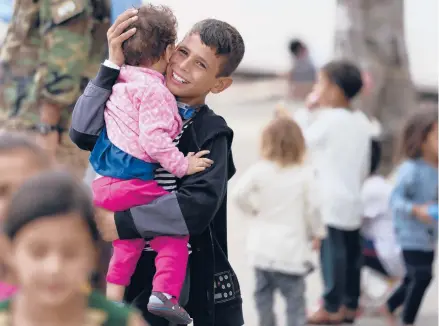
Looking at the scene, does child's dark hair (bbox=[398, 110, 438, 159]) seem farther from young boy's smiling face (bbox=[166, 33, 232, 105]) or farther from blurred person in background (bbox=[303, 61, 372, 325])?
young boy's smiling face (bbox=[166, 33, 232, 105])

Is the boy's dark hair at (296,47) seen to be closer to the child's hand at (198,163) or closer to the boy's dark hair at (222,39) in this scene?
the boy's dark hair at (222,39)

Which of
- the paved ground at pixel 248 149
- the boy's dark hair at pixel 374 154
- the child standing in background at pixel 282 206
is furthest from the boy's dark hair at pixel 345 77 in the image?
the paved ground at pixel 248 149

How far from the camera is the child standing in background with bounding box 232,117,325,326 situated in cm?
603

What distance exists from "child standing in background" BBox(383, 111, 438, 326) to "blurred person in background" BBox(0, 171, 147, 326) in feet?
14.1

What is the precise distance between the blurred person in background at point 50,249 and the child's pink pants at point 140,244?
104 cm

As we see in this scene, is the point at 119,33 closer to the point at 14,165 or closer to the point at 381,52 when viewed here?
the point at 14,165

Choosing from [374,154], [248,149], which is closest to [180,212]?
[374,154]

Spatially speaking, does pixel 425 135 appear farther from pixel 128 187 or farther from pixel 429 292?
pixel 128 187

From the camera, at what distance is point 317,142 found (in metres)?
6.63

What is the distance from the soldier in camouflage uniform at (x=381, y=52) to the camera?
908 centimetres

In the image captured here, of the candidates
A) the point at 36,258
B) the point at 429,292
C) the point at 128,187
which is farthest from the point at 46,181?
the point at 429,292

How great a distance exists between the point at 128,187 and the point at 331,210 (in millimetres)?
3596

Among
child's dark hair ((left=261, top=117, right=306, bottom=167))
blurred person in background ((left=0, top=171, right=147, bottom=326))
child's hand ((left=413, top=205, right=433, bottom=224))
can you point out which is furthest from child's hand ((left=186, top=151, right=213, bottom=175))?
child's hand ((left=413, top=205, right=433, bottom=224))

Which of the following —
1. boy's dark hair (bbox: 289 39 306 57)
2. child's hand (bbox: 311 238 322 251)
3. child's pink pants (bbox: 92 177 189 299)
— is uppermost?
child's pink pants (bbox: 92 177 189 299)
